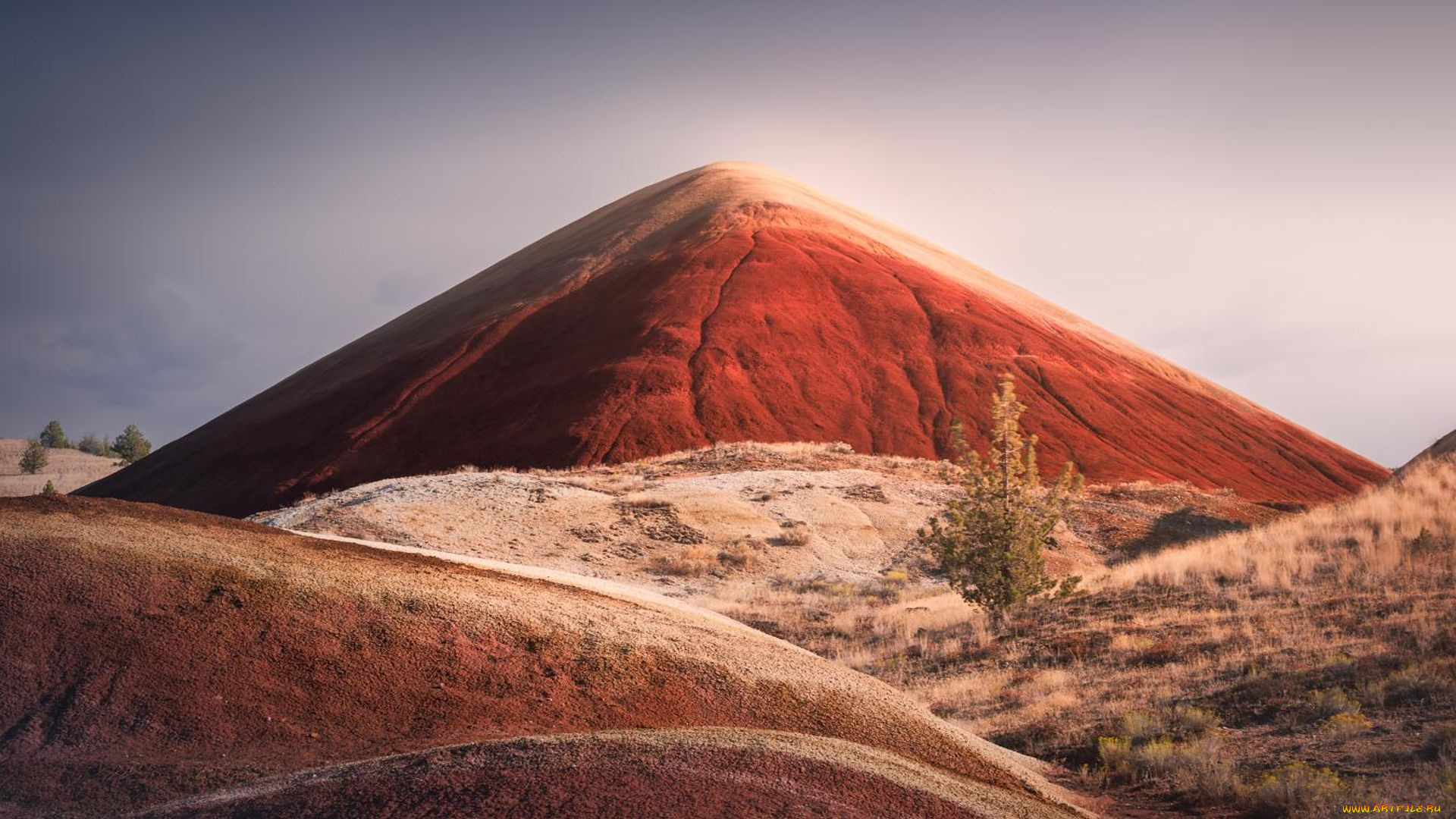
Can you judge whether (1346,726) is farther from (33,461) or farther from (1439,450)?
(33,461)

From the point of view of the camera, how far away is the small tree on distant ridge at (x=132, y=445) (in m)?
85.5

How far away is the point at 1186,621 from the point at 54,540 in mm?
14984

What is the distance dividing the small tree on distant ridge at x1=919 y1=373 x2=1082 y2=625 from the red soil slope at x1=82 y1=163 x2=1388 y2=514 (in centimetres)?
2545

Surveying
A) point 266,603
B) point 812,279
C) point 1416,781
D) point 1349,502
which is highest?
point 812,279

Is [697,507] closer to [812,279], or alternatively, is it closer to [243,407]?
[812,279]

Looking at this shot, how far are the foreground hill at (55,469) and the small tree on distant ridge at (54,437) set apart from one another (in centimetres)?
155

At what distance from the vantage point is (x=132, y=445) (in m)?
85.8

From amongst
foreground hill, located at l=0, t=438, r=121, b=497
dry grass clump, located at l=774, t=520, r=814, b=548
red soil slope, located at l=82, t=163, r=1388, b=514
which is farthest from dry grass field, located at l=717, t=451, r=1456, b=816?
foreground hill, located at l=0, t=438, r=121, b=497

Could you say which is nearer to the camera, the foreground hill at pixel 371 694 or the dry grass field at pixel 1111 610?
the foreground hill at pixel 371 694

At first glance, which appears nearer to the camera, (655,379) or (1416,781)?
(1416,781)

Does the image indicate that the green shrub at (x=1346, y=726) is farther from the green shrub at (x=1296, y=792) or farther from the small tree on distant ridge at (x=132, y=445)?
the small tree on distant ridge at (x=132, y=445)

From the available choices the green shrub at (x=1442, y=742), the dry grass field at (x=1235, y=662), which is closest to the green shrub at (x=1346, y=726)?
the dry grass field at (x=1235, y=662)

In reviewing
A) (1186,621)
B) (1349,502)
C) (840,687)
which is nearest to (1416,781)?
(840,687)

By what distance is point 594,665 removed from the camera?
28.5 ft
